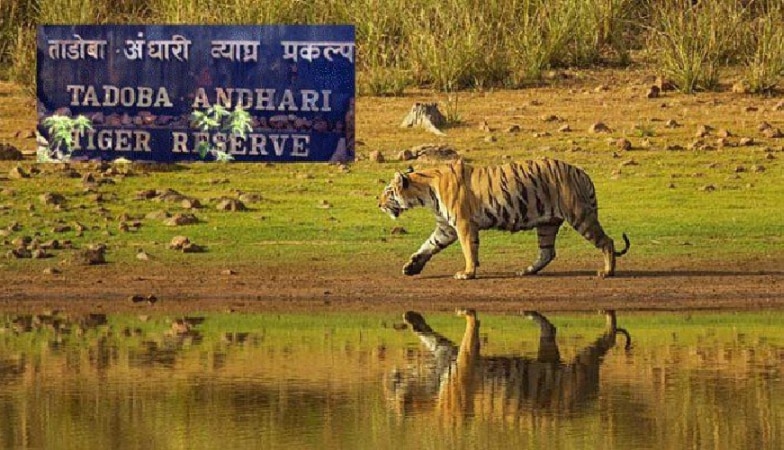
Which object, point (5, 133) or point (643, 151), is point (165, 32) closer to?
point (5, 133)

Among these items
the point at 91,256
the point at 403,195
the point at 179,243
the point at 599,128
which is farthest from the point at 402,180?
the point at 599,128

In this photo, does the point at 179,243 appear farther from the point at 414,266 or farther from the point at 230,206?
the point at 414,266

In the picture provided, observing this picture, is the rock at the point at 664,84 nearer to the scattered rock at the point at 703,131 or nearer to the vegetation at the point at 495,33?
the vegetation at the point at 495,33

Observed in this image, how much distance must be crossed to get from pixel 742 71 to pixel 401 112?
146 inches

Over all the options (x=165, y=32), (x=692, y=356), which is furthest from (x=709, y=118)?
(x=692, y=356)

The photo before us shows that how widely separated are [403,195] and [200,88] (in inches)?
196

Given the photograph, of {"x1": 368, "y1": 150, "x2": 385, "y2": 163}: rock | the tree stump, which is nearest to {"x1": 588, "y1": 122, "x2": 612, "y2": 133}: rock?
the tree stump

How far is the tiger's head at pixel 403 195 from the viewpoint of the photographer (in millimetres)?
18312

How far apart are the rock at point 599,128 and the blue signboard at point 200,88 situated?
2189 millimetres

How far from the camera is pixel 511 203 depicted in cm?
1808

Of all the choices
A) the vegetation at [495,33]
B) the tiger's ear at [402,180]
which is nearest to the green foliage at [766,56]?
the vegetation at [495,33]

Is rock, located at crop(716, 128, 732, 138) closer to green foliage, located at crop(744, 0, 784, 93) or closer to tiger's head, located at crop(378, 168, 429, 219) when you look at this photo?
green foliage, located at crop(744, 0, 784, 93)

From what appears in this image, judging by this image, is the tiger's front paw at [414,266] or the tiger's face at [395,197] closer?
the tiger's front paw at [414,266]

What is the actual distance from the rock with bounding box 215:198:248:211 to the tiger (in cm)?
284
